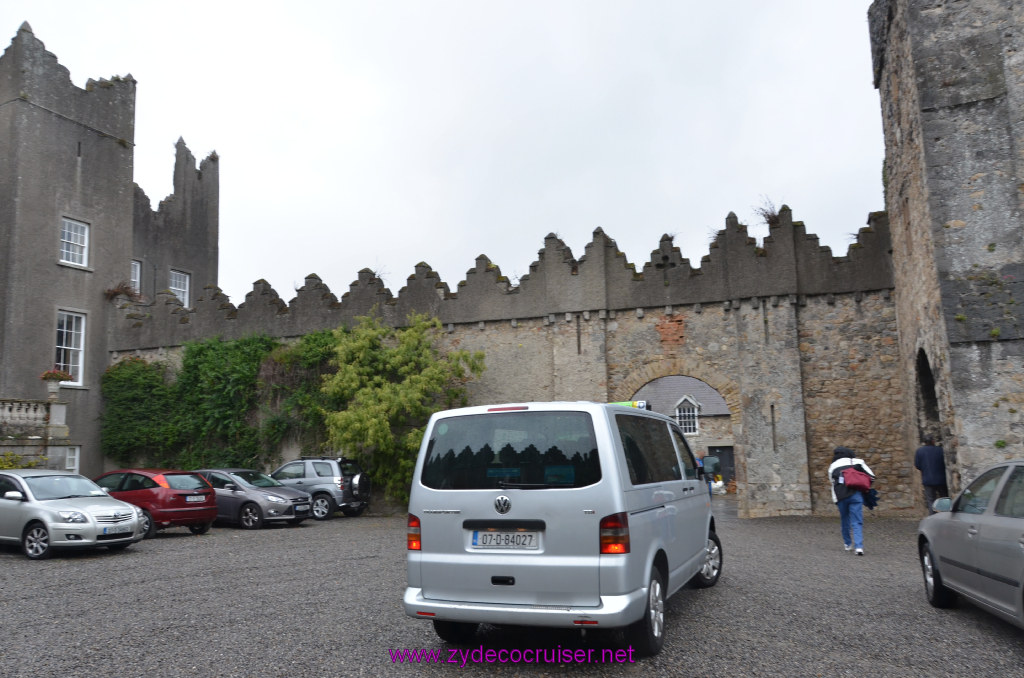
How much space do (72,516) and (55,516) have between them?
0.80ft

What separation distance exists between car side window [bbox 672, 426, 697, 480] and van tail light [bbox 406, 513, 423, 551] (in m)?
2.71

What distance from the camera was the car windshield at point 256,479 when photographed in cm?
1662

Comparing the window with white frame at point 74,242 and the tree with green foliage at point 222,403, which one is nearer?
the tree with green foliage at point 222,403

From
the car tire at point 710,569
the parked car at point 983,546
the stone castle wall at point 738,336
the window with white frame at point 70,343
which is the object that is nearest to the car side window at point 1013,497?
the parked car at point 983,546

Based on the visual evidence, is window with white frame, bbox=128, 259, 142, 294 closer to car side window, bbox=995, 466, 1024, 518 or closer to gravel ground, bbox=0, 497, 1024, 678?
gravel ground, bbox=0, 497, 1024, 678

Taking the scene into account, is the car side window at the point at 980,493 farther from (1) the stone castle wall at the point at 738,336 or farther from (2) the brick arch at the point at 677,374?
(2) the brick arch at the point at 677,374

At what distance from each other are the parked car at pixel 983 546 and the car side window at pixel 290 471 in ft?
47.7

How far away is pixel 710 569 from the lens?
318 inches

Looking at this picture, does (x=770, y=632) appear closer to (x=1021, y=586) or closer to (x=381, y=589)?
(x=1021, y=586)

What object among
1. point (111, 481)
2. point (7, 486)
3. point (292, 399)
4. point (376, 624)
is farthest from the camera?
point (292, 399)

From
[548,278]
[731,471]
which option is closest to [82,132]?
[548,278]

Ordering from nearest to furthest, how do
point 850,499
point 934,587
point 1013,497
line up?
point 1013,497 → point 934,587 → point 850,499

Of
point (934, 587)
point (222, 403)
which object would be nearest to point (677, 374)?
point (934, 587)

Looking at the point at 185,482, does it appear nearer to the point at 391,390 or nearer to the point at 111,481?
the point at 111,481
